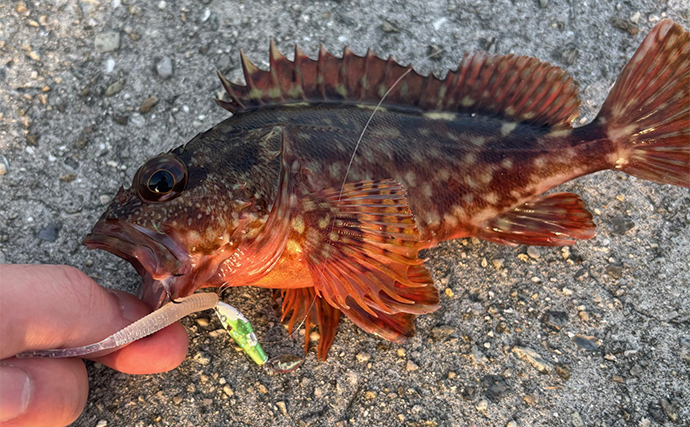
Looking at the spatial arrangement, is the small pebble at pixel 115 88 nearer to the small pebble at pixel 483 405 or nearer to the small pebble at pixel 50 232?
the small pebble at pixel 50 232

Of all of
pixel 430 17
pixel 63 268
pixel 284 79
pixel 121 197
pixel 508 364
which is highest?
pixel 430 17

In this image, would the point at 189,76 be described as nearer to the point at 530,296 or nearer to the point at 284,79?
the point at 284,79

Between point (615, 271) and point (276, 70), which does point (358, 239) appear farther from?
point (615, 271)

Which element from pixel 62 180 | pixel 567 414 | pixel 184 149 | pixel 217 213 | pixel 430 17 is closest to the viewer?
pixel 217 213

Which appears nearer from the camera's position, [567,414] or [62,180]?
[567,414]

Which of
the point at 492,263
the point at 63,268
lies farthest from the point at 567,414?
the point at 63,268

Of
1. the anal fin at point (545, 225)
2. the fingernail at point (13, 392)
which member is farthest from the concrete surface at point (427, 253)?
the fingernail at point (13, 392)
